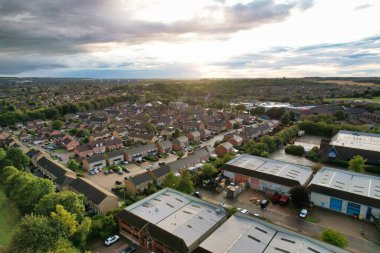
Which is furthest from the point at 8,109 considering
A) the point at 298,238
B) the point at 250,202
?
the point at 298,238

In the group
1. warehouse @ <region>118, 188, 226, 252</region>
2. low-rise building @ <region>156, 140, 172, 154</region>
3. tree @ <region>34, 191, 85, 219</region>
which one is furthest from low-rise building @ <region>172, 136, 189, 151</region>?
tree @ <region>34, 191, 85, 219</region>

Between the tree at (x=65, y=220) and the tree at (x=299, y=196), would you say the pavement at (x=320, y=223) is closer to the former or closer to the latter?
the tree at (x=299, y=196)

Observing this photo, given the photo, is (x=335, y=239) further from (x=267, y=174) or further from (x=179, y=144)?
(x=179, y=144)

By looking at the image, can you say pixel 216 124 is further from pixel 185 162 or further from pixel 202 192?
pixel 202 192

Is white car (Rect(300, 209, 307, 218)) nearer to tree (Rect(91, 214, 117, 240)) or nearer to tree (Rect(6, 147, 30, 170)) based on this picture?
tree (Rect(91, 214, 117, 240))

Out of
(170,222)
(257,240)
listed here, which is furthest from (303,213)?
(170,222)

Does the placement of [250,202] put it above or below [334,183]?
below
